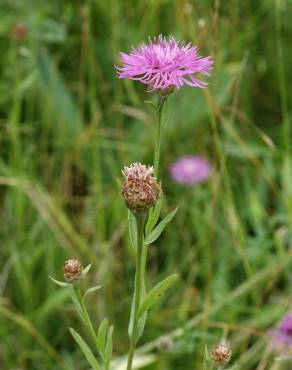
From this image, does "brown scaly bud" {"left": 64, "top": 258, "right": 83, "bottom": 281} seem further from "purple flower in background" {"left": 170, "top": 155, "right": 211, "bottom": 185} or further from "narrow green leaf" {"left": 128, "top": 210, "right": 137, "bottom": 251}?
"purple flower in background" {"left": 170, "top": 155, "right": 211, "bottom": 185}

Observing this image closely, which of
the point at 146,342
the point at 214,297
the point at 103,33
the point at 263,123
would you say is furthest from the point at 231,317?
the point at 103,33

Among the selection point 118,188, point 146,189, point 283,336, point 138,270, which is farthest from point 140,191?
point 118,188

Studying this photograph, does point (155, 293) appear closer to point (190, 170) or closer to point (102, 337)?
point (102, 337)

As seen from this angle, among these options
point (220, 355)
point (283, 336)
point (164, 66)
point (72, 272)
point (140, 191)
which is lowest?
point (283, 336)

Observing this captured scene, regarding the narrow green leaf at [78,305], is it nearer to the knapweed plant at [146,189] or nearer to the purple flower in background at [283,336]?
the knapweed plant at [146,189]

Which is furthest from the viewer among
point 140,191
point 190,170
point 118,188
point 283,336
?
point 190,170

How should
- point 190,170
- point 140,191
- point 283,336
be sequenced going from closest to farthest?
point 140,191, point 283,336, point 190,170

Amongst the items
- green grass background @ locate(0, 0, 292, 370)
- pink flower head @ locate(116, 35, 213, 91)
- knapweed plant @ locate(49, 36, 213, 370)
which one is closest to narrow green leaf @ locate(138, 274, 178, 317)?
knapweed plant @ locate(49, 36, 213, 370)

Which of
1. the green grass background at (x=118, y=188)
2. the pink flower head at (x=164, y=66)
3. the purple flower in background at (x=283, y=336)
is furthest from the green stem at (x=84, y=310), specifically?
the purple flower in background at (x=283, y=336)
